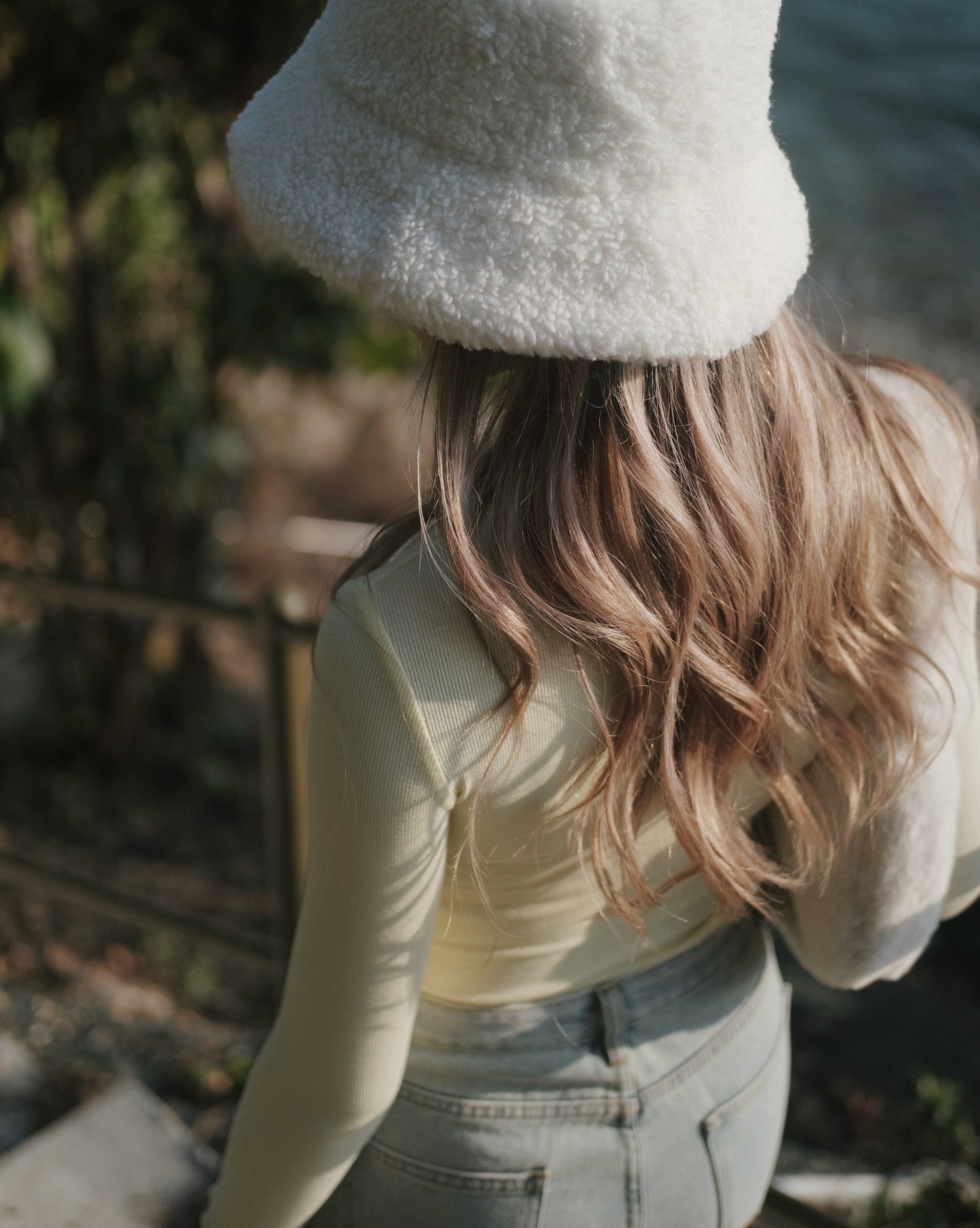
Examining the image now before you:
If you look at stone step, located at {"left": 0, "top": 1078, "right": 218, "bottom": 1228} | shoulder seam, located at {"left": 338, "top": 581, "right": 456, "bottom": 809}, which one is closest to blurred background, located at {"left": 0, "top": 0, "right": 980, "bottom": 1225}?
shoulder seam, located at {"left": 338, "top": 581, "right": 456, "bottom": 809}

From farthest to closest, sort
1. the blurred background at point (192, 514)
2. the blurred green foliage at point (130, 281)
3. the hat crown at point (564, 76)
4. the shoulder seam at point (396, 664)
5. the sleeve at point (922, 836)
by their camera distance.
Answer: the blurred green foliage at point (130, 281) → the blurred background at point (192, 514) → the sleeve at point (922, 836) → the shoulder seam at point (396, 664) → the hat crown at point (564, 76)

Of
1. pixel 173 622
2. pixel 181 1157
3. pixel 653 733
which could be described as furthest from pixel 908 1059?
pixel 173 622

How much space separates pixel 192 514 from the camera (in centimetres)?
373

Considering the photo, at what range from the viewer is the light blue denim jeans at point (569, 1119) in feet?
2.78

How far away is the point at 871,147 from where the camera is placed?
2283 mm

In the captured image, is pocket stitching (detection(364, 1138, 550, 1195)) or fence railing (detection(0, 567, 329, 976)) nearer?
pocket stitching (detection(364, 1138, 550, 1195))

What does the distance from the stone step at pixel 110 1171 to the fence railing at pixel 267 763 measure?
39cm

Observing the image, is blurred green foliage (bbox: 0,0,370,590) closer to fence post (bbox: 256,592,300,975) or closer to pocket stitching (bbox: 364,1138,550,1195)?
fence post (bbox: 256,592,300,975)

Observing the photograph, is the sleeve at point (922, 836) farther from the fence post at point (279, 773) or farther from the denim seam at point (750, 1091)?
the fence post at point (279, 773)

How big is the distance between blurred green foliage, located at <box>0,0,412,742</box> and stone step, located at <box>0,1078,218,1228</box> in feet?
6.22

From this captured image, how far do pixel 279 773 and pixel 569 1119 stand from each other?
1012 mm

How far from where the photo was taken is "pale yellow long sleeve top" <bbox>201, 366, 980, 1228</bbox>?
68 centimetres

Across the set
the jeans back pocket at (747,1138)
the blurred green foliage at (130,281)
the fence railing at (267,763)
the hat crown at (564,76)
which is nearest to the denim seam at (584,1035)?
the jeans back pocket at (747,1138)

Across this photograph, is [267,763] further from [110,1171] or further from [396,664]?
[396,664]
